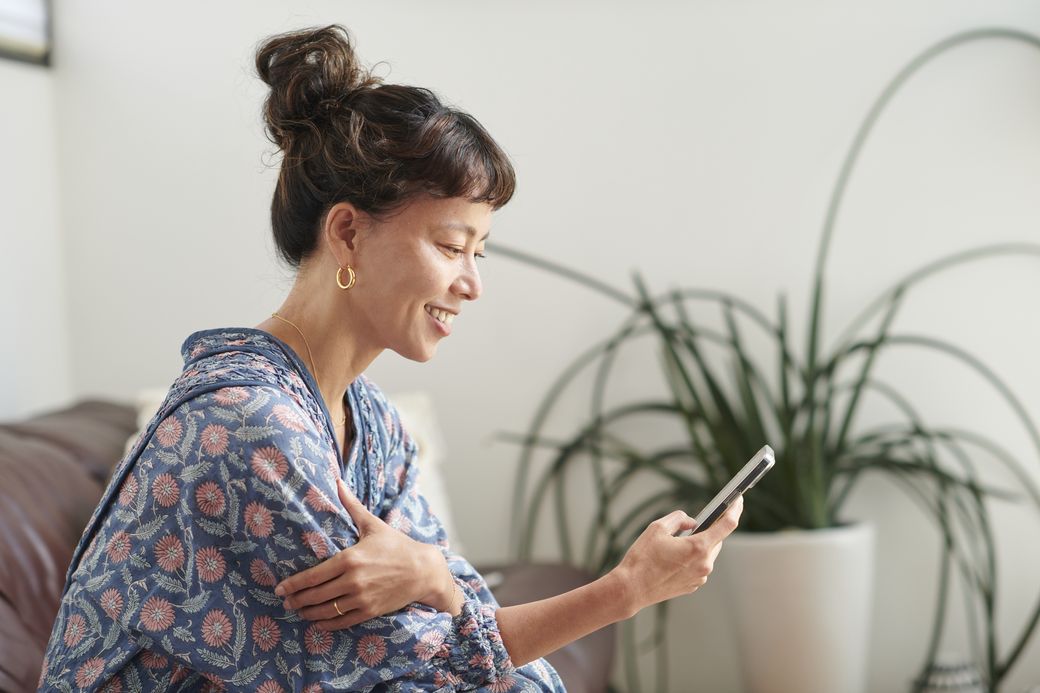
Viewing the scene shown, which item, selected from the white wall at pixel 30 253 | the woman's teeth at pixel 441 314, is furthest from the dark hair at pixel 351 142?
the white wall at pixel 30 253

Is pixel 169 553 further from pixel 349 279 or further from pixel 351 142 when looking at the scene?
pixel 351 142

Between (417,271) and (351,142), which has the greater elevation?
(351,142)

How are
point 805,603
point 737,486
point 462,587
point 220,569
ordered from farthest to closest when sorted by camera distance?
point 805,603 < point 462,587 < point 737,486 < point 220,569

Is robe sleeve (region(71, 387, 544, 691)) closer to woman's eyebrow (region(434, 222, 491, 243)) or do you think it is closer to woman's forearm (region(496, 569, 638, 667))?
woman's forearm (region(496, 569, 638, 667))

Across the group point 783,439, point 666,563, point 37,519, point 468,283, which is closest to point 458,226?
point 468,283

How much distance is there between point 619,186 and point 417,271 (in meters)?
1.55

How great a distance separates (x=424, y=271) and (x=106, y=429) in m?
1.17

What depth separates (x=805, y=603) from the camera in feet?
8.05

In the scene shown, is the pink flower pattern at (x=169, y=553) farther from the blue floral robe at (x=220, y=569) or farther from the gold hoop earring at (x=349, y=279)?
the gold hoop earring at (x=349, y=279)

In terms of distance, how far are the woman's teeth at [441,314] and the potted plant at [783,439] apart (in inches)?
48.6

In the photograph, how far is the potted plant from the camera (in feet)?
8.25

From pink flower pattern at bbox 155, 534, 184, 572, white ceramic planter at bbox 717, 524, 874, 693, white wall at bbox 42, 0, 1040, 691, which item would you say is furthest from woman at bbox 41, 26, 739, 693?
white wall at bbox 42, 0, 1040, 691

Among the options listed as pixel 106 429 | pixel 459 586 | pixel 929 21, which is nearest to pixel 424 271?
pixel 459 586

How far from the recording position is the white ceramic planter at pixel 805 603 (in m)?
Answer: 2.45
